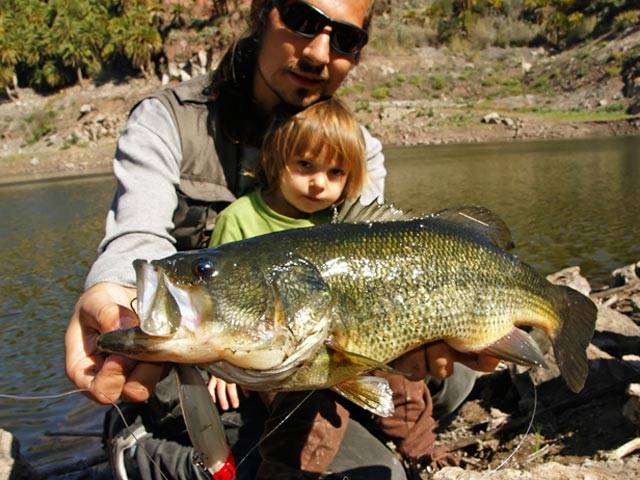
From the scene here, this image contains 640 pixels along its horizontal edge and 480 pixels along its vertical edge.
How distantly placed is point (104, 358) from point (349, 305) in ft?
3.27

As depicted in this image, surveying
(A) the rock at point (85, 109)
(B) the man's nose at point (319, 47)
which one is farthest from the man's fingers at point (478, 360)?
(A) the rock at point (85, 109)

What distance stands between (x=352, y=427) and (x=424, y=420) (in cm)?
43

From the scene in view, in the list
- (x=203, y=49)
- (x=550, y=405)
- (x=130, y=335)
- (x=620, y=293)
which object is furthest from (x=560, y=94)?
(x=130, y=335)

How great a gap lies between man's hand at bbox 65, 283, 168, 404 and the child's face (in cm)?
136

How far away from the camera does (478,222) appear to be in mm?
2973

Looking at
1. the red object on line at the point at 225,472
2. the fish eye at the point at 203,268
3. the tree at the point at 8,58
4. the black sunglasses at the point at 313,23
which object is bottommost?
the tree at the point at 8,58

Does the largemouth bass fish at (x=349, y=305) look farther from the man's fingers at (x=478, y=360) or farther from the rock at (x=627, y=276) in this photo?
the rock at (x=627, y=276)

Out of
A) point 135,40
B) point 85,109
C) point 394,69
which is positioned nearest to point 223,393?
point 394,69

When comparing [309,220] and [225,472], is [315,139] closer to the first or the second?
[309,220]

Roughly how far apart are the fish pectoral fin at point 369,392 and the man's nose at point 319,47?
2091mm

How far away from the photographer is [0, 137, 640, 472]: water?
5922mm

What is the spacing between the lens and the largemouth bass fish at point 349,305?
6.48 feet

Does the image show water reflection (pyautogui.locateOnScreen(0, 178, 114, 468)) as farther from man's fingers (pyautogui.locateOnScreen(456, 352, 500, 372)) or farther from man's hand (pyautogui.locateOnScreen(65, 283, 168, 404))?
man's fingers (pyautogui.locateOnScreen(456, 352, 500, 372))

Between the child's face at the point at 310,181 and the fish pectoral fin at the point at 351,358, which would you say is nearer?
the fish pectoral fin at the point at 351,358
